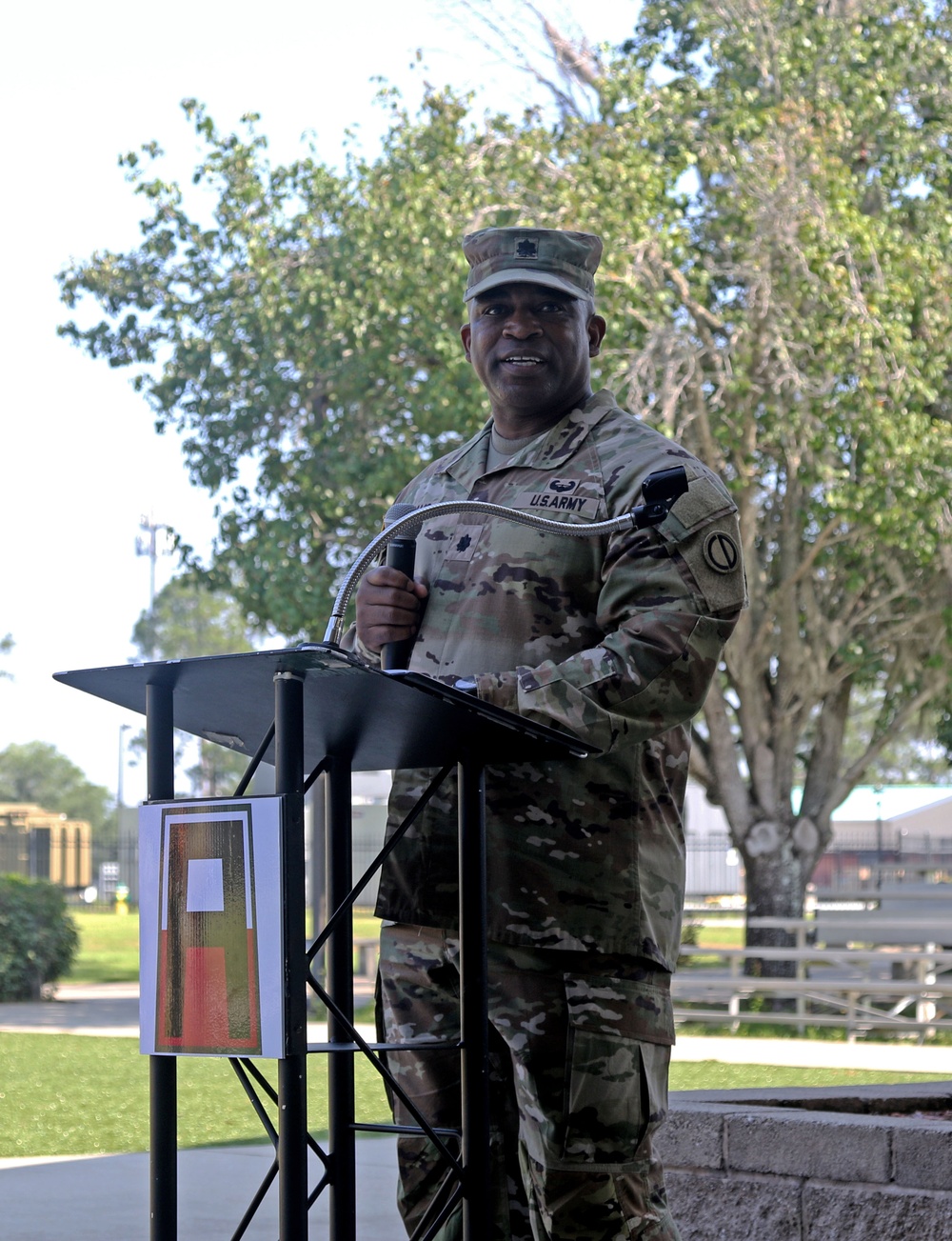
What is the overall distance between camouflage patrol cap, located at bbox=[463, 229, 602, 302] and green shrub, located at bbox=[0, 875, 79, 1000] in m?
14.4

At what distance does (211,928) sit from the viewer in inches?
90.8

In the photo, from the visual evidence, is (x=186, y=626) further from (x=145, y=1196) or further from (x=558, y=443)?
(x=558, y=443)

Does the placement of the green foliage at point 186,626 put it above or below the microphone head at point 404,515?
above

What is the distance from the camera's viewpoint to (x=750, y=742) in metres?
16.7

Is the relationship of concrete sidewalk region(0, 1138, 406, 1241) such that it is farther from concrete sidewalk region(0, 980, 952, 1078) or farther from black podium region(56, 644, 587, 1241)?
concrete sidewalk region(0, 980, 952, 1078)

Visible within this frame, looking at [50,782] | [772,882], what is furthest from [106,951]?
[50,782]

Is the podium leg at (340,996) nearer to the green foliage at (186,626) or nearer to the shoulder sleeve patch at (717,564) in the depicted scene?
the shoulder sleeve patch at (717,564)

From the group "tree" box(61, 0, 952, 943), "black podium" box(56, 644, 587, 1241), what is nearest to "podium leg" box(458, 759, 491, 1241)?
"black podium" box(56, 644, 587, 1241)

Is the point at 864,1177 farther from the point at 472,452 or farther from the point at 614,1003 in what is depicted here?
the point at 472,452

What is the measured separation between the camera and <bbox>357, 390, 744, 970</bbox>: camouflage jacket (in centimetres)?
255

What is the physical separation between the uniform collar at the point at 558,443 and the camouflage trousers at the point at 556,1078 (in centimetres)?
82

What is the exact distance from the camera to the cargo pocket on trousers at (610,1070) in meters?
2.59

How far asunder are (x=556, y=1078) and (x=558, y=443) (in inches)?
42.0

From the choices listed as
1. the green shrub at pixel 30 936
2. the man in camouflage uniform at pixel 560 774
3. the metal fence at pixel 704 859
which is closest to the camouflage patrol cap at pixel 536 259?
the man in camouflage uniform at pixel 560 774
